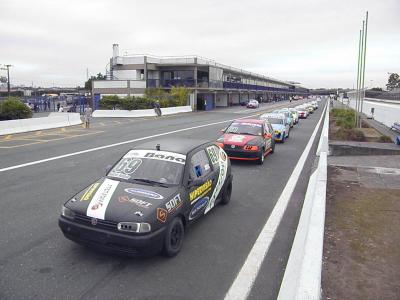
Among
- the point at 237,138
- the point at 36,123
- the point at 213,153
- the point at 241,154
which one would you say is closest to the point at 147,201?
the point at 213,153

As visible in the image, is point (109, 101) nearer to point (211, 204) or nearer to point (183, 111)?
point (183, 111)

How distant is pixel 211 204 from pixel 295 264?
2.34m

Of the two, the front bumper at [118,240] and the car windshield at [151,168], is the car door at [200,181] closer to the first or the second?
the car windshield at [151,168]

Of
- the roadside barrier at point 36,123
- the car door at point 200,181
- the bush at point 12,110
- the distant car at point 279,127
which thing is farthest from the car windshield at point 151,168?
the bush at point 12,110

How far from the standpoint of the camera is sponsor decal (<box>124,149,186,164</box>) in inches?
244

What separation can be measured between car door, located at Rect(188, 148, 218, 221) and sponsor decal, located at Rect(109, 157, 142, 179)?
0.92 m

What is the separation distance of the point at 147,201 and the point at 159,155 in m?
1.33

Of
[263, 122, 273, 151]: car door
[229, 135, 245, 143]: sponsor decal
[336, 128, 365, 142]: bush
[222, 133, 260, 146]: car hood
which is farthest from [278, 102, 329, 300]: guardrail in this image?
[336, 128, 365, 142]: bush

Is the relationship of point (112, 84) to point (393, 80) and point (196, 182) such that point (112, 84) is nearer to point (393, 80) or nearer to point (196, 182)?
point (196, 182)

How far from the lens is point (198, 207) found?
6215 millimetres

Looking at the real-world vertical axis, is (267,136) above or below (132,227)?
above

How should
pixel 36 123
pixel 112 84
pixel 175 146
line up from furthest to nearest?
pixel 112 84
pixel 36 123
pixel 175 146

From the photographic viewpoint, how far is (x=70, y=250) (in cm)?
545

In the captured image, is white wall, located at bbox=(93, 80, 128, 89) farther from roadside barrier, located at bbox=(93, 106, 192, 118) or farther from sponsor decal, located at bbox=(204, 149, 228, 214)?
sponsor decal, located at bbox=(204, 149, 228, 214)
